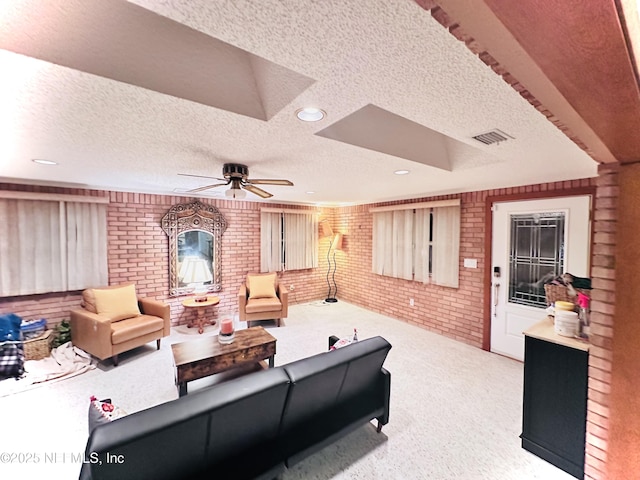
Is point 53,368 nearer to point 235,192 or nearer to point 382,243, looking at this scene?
point 235,192

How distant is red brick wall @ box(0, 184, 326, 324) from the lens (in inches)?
135

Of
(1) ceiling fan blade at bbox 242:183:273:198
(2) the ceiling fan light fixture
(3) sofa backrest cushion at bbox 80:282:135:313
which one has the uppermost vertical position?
(1) ceiling fan blade at bbox 242:183:273:198

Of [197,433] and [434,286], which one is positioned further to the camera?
[434,286]

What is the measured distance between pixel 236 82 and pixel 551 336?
8.53ft

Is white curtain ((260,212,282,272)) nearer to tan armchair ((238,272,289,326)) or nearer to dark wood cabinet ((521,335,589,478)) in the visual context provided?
tan armchair ((238,272,289,326))

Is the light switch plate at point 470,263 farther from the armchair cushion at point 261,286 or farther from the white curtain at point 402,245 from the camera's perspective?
the armchair cushion at point 261,286

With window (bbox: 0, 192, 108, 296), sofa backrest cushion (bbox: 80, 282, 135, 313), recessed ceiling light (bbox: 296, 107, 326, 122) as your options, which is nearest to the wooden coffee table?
sofa backrest cushion (bbox: 80, 282, 135, 313)

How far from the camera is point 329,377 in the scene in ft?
5.52

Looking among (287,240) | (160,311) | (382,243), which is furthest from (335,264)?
(160,311)

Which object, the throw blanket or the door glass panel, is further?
the door glass panel

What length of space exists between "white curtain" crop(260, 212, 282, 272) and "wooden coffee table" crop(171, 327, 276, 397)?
2.34 meters

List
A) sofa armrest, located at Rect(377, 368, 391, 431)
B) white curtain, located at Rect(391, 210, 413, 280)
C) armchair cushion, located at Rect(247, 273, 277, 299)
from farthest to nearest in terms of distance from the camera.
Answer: armchair cushion, located at Rect(247, 273, 277, 299), white curtain, located at Rect(391, 210, 413, 280), sofa armrest, located at Rect(377, 368, 391, 431)

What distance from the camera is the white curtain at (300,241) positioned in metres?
5.50

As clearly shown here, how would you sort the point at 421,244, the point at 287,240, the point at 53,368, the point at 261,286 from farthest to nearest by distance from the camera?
the point at 287,240
the point at 261,286
the point at 421,244
the point at 53,368
